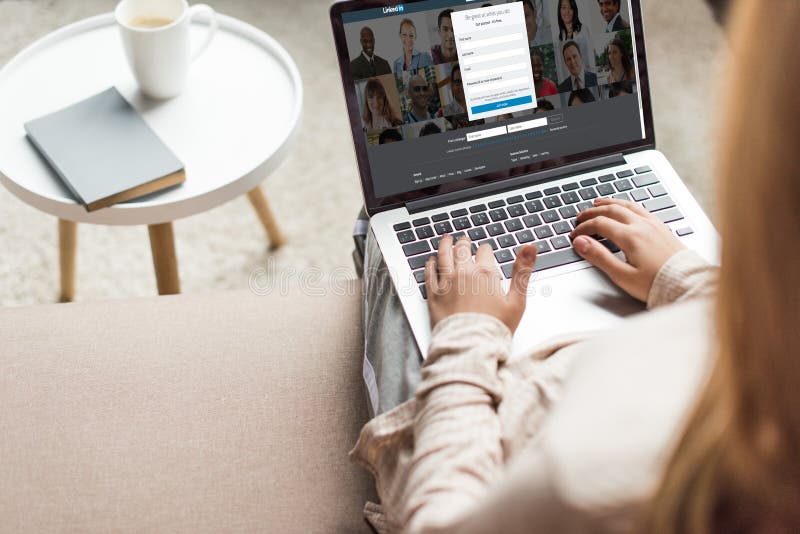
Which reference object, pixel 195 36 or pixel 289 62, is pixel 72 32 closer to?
pixel 195 36

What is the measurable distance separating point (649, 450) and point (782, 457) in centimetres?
7

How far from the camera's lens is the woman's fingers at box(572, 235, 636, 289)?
0.78 meters

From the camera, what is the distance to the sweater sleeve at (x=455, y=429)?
57cm

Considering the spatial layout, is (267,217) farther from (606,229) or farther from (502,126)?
(606,229)

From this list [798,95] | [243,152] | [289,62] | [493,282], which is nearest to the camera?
[798,95]

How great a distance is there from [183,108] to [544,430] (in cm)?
89

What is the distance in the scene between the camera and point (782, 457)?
0.38 metres

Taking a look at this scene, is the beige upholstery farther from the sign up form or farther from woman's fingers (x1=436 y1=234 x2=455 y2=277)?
the sign up form

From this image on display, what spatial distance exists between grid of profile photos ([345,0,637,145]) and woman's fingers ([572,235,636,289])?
0.62ft

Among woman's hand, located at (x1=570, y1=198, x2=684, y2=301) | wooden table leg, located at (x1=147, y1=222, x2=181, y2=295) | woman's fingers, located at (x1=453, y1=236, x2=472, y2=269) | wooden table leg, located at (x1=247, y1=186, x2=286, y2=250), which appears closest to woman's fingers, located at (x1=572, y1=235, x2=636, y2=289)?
woman's hand, located at (x1=570, y1=198, x2=684, y2=301)

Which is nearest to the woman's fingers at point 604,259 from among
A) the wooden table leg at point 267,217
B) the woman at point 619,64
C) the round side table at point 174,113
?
the woman at point 619,64

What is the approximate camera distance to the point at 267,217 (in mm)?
1477

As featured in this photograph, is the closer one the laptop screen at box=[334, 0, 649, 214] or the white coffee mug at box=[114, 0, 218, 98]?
the laptop screen at box=[334, 0, 649, 214]

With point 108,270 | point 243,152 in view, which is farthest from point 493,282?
point 108,270
